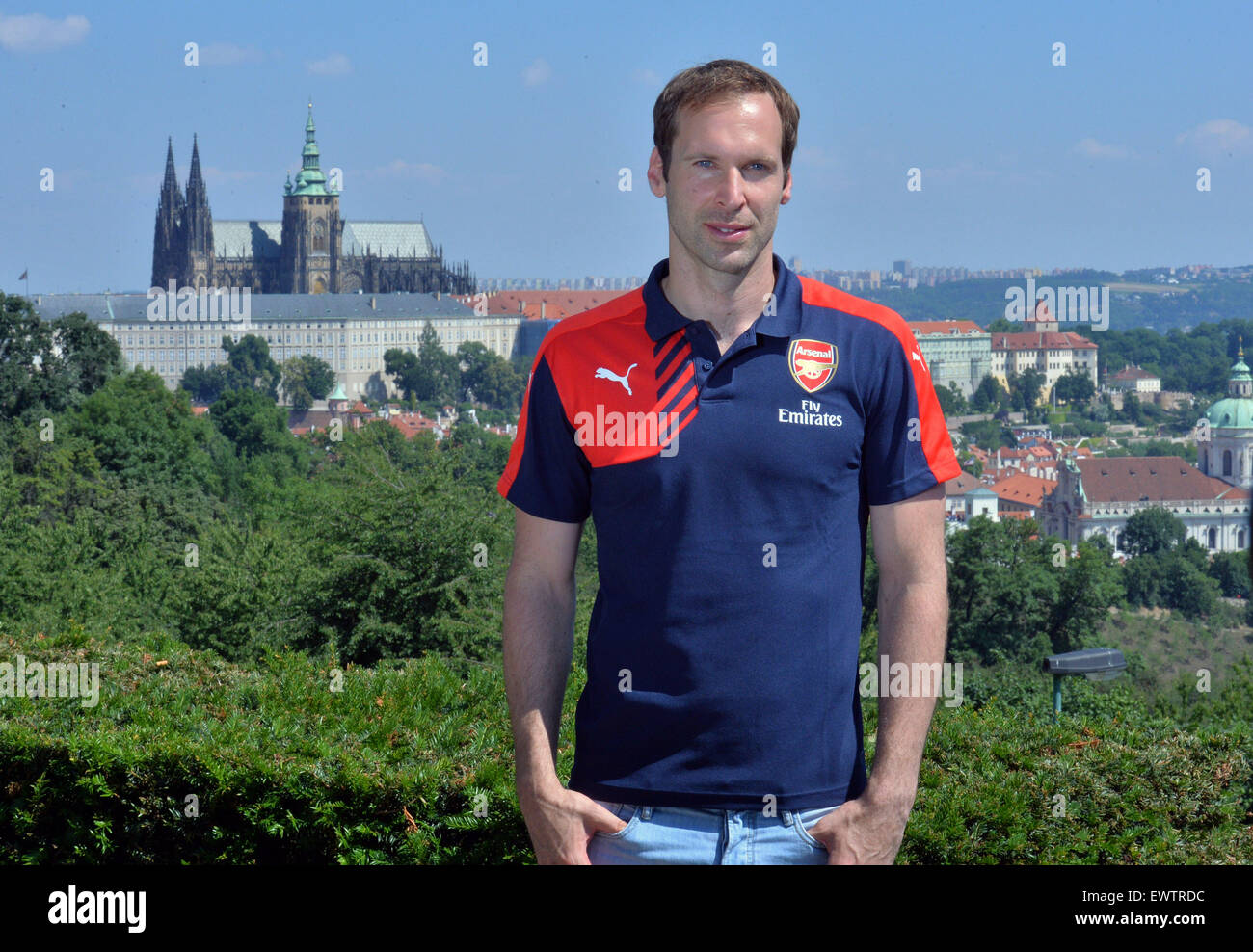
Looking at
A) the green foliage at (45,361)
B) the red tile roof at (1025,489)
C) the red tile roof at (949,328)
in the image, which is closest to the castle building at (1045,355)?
the red tile roof at (949,328)

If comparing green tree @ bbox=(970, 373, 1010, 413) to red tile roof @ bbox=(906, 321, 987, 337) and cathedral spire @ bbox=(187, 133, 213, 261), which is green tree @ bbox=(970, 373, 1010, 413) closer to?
red tile roof @ bbox=(906, 321, 987, 337)

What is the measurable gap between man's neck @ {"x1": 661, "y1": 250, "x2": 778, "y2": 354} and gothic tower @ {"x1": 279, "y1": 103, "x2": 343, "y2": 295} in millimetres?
137194

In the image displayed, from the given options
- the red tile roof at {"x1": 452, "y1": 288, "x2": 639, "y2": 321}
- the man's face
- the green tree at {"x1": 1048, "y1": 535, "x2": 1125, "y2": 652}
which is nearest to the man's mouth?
the man's face

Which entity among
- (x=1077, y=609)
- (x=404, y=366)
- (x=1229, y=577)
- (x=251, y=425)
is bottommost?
(x=1229, y=577)

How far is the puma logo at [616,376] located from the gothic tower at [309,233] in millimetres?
137198

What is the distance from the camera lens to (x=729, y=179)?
2533 millimetres

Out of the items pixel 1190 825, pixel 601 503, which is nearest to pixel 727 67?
pixel 601 503

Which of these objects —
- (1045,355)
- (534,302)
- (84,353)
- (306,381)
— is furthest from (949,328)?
(84,353)

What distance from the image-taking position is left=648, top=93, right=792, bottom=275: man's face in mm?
2533

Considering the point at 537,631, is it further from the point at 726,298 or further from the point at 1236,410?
the point at 1236,410

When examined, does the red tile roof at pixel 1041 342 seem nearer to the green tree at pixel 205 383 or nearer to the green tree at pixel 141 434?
the green tree at pixel 205 383

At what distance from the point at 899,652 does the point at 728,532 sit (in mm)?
349

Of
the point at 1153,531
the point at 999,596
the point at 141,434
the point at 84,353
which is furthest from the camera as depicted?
the point at 1153,531

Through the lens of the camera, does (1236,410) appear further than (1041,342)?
No
